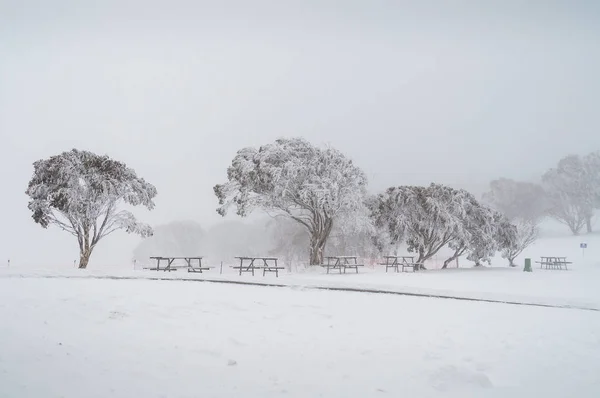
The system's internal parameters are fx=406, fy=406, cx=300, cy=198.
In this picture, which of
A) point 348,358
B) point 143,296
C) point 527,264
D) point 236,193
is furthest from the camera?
point 236,193

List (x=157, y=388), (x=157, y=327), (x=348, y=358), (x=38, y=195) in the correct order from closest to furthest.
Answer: (x=157, y=388)
(x=348, y=358)
(x=157, y=327)
(x=38, y=195)

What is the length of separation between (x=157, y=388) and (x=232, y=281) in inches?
401

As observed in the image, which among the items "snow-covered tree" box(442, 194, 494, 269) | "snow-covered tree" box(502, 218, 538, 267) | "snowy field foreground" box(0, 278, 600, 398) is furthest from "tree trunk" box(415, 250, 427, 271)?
"snowy field foreground" box(0, 278, 600, 398)

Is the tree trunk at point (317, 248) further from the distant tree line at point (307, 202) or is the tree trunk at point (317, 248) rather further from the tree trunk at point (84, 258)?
the tree trunk at point (84, 258)

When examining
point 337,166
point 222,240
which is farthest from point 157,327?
point 222,240

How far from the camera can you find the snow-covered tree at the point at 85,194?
2133 centimetres

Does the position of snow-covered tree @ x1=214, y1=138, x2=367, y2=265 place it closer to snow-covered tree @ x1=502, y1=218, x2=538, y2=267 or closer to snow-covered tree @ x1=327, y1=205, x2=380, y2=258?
snow-covered tree @ x1=327, y1=205, x2=380, y2=258

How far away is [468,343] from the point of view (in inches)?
281

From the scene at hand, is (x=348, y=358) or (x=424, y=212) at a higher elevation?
(x=424, y=212)

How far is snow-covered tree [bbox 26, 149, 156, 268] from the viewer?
21328mm

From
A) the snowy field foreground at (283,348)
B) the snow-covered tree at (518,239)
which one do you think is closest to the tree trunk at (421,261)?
the snow-covered tree at (518,239)

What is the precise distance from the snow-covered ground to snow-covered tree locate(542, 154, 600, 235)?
150ft

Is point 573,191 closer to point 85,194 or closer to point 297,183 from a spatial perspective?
point 297,183

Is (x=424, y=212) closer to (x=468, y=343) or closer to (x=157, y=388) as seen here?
(x=468, y=343)
